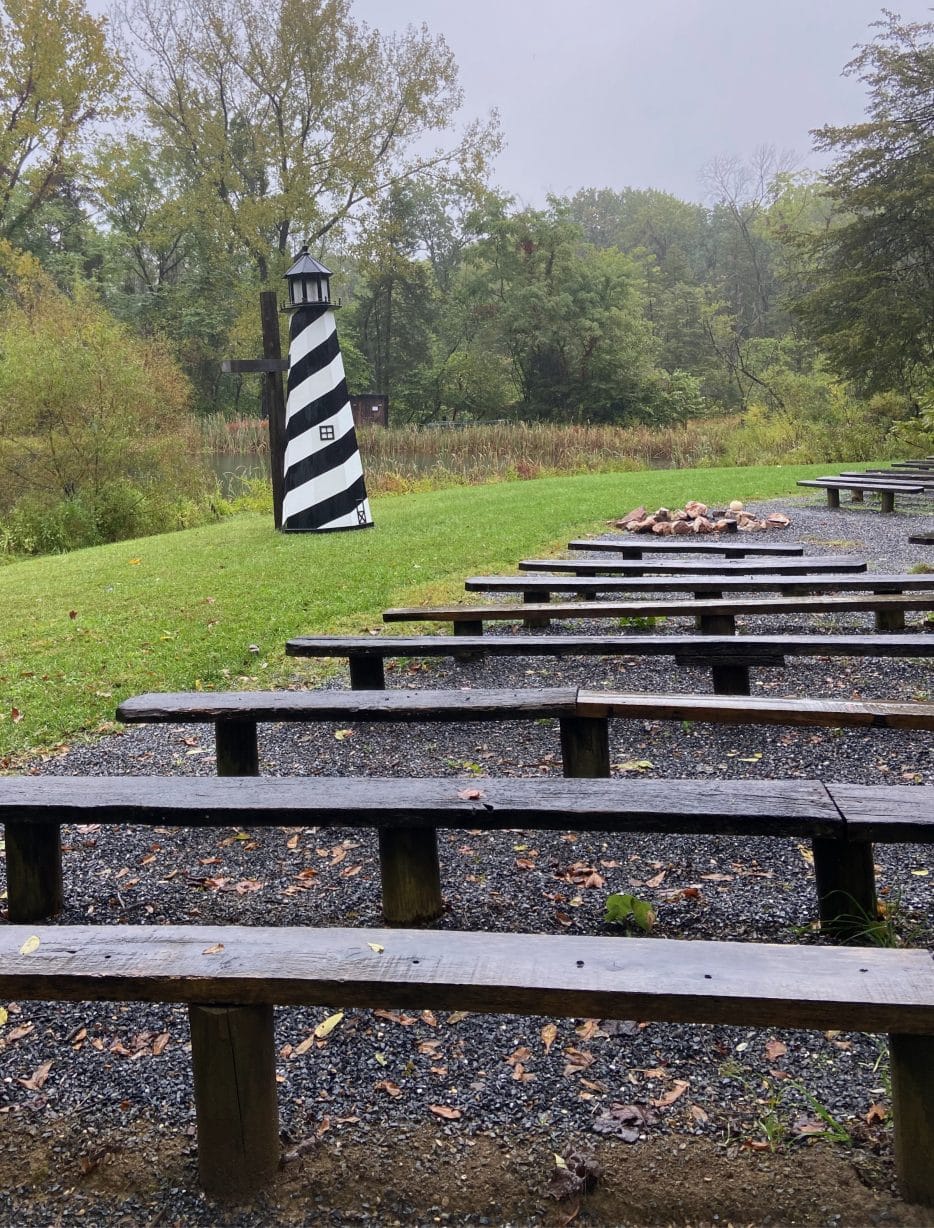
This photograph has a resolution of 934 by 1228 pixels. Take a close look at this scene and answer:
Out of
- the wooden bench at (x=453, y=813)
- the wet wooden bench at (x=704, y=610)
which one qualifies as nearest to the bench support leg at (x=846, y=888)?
the wooden bench at (x=453, y=813)

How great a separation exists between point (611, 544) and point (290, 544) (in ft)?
12.4

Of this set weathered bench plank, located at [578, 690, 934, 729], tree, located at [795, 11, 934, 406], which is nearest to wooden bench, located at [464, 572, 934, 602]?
weathered bench plank, located at [578, 690, 934, 729]

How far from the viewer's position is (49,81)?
2600 cm

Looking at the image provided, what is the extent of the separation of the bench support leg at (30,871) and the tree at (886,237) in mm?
22320

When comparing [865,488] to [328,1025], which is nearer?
[328,1025]

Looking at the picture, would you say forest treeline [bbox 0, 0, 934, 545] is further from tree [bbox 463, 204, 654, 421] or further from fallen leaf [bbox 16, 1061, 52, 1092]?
fallen leaf [bbox 16, 1061, 52, 1092]

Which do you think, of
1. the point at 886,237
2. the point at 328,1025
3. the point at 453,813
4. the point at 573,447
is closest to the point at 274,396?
the point at 453,813

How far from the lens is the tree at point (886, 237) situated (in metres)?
21.8

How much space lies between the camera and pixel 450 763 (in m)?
3.54

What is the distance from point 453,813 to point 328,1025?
0.50m

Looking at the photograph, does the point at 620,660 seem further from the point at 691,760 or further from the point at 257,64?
the point at 257,64

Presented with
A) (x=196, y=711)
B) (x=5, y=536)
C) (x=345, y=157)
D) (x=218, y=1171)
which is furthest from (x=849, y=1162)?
(x=345, y=157)

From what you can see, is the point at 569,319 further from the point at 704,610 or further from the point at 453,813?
the point at 453,813

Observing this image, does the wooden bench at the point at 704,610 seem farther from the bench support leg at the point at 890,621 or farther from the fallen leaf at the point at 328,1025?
the fallen leaf at the point at 328,1025
